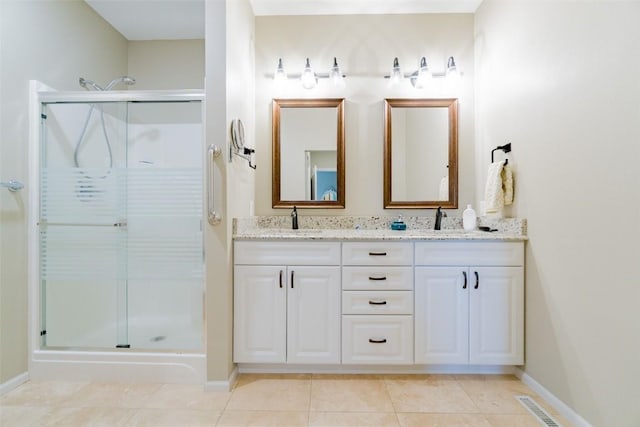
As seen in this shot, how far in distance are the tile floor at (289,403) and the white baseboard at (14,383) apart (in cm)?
4

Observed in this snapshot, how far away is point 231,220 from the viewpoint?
6.39ft

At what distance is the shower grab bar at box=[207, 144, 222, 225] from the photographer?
1818 millimetres

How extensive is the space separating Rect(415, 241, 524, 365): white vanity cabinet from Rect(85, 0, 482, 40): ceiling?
1918 mm

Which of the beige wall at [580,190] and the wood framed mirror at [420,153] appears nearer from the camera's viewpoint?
the beige wall at [580,190]

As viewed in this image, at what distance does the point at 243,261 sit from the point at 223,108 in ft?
3.09

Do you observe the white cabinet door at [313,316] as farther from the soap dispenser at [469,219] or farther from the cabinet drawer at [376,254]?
the soap dispenser at [469,219]

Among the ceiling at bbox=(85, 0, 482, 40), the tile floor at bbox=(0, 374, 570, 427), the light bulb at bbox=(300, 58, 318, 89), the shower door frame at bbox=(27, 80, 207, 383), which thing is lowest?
the tile floor at bbox=(0, 374, 570, 427)

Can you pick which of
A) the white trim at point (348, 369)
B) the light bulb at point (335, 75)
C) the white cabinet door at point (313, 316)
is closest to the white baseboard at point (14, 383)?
the white trim at point (348, 369)

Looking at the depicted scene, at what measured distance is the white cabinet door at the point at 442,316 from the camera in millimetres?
1969


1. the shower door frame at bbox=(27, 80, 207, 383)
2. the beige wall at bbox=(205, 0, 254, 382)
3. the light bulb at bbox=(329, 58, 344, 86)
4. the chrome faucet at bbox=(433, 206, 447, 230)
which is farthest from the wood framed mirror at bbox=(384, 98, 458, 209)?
the shower door frame at bbox=(27, 80, 207, 383)

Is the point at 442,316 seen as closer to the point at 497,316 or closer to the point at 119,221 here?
the point at 497,316

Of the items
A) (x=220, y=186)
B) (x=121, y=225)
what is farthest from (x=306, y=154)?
(x=121, y=225)

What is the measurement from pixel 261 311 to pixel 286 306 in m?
0.16

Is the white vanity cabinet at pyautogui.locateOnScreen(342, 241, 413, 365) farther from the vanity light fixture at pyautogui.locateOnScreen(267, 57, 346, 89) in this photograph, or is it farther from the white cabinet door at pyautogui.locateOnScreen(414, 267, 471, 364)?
the vanity light fixture at pyautogui.locateOnScreen(267, 57, 346, 89)
